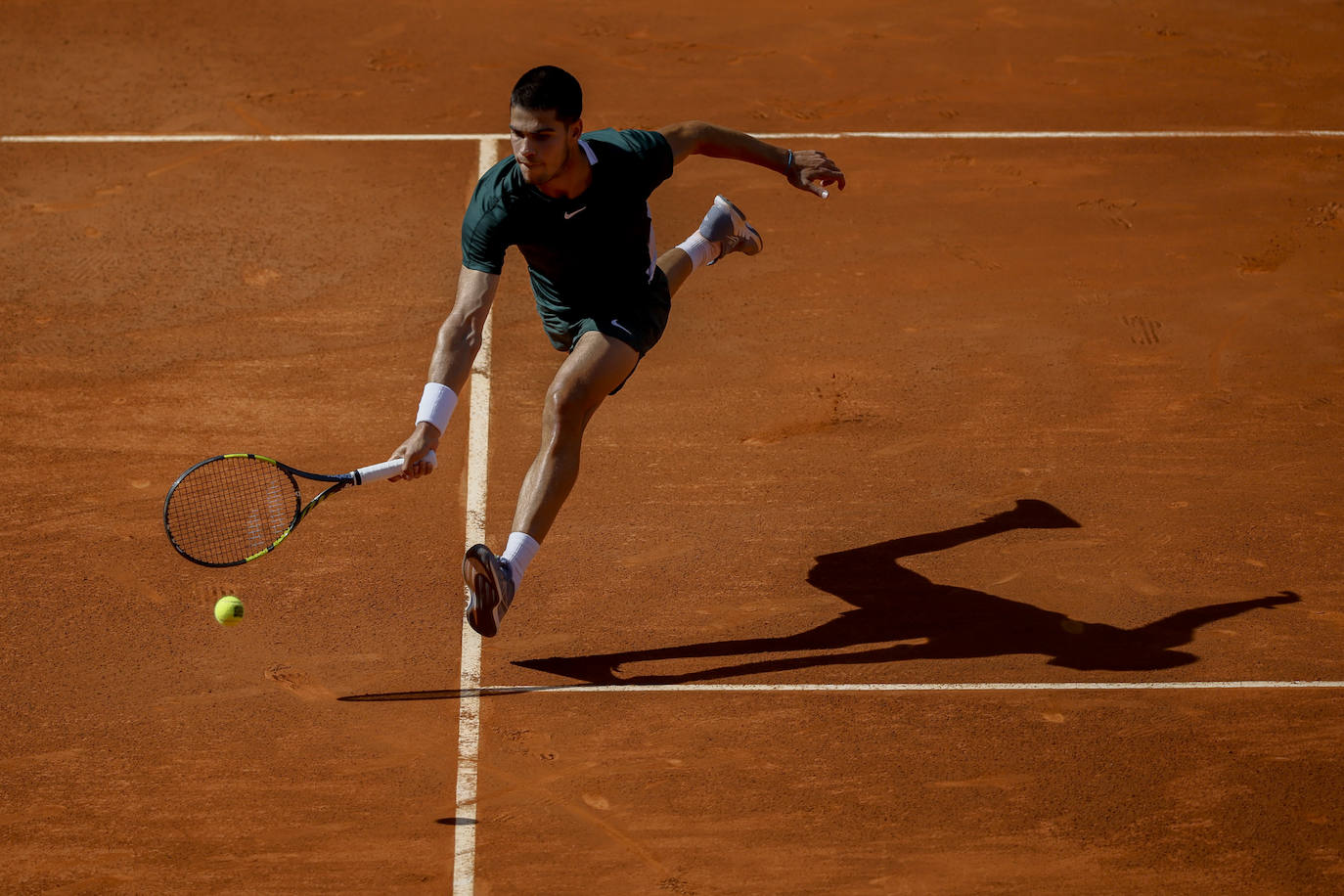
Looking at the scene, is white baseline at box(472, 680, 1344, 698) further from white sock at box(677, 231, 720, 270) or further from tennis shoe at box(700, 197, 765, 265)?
tennis shoe at box(700, 197, 765, 265)

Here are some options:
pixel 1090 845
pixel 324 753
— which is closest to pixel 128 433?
pixel 324 753

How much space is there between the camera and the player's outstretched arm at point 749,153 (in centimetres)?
659

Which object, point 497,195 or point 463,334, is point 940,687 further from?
point 497,195

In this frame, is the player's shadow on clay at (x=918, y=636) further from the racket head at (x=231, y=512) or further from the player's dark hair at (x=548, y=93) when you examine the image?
the player's dark hair at (x=548, y=93)

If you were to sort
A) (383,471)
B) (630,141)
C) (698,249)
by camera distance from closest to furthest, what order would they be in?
1. (383,471)
2. (630,141)
3. (698,249)

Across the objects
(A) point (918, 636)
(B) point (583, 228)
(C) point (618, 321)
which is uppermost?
(B) point (583, 228)

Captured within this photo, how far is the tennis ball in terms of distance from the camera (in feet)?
20.7

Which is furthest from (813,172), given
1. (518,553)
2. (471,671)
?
(471,671)

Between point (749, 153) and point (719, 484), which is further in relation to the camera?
point (719, 484)

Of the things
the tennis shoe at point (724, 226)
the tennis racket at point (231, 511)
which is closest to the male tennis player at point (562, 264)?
the tennis shoe at point (724, 226)

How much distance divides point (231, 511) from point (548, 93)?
2622 mm

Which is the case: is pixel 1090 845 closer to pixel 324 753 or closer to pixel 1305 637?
pixel 1305 637

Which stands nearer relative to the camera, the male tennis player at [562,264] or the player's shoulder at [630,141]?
the male tennis player at [562,264]

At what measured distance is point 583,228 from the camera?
20.5ft
